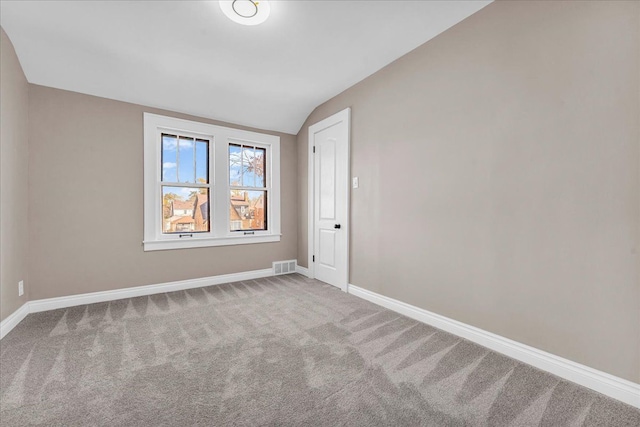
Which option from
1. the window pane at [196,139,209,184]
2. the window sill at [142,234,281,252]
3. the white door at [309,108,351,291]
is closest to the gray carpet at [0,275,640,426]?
the window sill at [142,234,281,252]

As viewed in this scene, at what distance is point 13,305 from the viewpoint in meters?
2.49

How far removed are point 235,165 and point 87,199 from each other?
1.80 metres

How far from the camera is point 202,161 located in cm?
383

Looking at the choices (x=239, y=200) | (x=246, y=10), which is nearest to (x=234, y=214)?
(x=239, y=200)

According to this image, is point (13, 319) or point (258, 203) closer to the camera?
point (13, 319)

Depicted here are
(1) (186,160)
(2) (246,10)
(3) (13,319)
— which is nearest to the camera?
(2) (246,10)

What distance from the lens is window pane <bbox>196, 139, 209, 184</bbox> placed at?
3787mm

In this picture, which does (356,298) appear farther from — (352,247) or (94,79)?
(94,79)

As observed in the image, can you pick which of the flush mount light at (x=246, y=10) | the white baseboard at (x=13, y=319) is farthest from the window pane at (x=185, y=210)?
the flush mount light at (x=246, y=10)

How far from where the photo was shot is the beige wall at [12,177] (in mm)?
2291

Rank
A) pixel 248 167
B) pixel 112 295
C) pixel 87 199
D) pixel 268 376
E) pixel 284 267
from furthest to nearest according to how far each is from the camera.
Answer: pixel 284 267
pixel 248 167
pixel 112 295
pixel 87 199
pixel 268 376

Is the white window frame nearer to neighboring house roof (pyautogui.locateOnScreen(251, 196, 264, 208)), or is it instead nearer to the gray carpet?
neighboring house roof (pyautogui.locateOnScreen(251, 196, 264, 208))

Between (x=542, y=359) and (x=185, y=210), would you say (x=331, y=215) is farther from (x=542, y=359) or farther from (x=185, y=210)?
(x=542, y=359)

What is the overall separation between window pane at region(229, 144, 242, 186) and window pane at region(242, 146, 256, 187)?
6 cm
